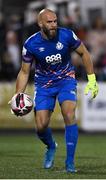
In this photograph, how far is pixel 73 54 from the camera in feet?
70.8

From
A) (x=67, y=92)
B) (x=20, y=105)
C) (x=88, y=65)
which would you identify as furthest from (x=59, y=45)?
(x=20, y=105)

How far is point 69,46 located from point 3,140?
7.61 meters

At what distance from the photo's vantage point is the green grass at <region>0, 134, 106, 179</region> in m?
10.4

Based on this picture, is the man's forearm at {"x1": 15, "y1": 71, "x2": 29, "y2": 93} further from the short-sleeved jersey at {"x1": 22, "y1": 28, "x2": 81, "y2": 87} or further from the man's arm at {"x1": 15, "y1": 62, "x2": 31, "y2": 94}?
the short-sleeved jersey at {"x1": 22, "y1": 28, "x2": 81, "y2": 87}

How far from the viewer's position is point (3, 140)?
59.9ft

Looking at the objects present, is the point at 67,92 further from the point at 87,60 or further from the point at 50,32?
the point at 50,32

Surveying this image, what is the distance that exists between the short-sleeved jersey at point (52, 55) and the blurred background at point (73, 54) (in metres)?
9.25

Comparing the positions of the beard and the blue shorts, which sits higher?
→ the beard

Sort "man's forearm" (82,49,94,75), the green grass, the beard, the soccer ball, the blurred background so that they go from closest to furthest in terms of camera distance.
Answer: the green grass, the beard, the soccer ball, "man's forearm" (82,49,94,75), the blurred background

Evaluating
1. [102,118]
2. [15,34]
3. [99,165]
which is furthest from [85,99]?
[99,165]

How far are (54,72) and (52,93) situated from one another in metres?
0.30

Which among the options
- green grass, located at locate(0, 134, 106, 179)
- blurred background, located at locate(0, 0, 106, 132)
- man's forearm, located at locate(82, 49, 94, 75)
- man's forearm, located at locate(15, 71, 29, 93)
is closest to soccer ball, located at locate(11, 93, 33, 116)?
man's forearm, located at locate(15, 71, 29, 93)

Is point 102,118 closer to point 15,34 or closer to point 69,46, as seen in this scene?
point 15,34

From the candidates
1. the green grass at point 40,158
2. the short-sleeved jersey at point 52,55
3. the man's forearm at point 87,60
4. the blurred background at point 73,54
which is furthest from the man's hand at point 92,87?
the blurred background at point 73,54
